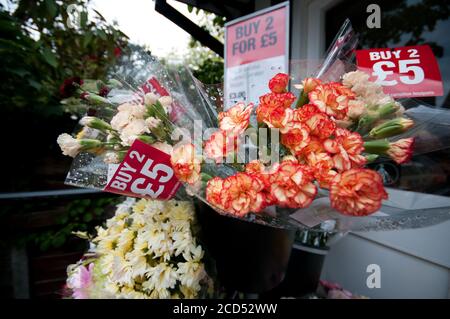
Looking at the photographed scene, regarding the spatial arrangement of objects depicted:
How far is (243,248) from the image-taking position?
826 millimetres

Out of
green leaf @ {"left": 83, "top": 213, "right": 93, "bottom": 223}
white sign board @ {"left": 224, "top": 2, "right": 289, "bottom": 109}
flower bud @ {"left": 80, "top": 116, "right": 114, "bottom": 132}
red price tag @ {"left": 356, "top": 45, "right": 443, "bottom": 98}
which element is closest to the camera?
flower bud @ {"left": 80, "top": 116, "right": 114, "bottom": 132}

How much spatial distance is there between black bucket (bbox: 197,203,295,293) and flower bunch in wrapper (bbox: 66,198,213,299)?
60mm

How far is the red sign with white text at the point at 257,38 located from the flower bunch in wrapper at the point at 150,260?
4.37 ft

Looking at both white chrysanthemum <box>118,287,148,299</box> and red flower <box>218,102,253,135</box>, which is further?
white chrysanthemum <box>118,287,148,299</box>

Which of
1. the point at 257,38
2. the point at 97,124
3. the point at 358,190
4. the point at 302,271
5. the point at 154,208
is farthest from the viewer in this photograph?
the point at 257,38

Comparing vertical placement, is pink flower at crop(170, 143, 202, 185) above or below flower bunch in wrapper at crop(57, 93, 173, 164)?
below

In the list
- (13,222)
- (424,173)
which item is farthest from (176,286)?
(13,222)

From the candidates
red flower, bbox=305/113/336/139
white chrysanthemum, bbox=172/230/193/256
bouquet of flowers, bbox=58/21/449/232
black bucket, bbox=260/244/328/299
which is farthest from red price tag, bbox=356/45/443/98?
black bucket, bbox=260/244/328/299

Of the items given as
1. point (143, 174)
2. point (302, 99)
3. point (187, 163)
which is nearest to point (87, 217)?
point (143, 174)

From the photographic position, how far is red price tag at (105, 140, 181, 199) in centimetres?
63

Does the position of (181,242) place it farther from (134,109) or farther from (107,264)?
(134,109)

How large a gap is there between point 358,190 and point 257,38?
1618 millimetres

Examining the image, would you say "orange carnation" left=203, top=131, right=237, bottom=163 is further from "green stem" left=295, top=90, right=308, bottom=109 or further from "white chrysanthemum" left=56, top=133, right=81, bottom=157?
"white chrysanthemum" left=56, top=133, right=81, bottom=157

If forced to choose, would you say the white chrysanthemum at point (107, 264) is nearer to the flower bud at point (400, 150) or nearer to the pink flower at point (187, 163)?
the pink flower at point (187, 163)
